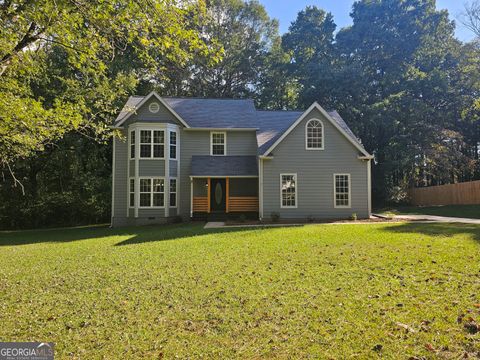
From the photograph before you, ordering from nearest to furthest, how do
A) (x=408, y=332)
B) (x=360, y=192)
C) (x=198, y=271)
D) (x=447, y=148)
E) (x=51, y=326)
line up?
(x=408, y=332), (x=51, y=326), (x=198, y=271), (x=360, y=192), (x=447, y=148)

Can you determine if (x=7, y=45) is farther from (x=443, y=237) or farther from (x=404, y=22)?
(x=404, y=22)

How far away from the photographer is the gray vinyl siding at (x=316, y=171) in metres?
18.1

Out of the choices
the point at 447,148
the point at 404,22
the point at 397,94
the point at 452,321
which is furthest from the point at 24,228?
the point at 404,22

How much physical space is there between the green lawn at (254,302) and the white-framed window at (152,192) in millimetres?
9905

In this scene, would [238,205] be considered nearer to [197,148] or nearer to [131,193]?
[197,148]

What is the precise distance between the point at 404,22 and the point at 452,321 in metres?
36.0

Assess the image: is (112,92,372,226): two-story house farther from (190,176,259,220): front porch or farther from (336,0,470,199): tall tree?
(336,0,470,199): tall tree

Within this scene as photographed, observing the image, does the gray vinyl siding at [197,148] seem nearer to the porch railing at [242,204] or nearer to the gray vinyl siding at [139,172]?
the gray vinyl siding at [139,172]

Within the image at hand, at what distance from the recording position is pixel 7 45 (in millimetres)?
6719

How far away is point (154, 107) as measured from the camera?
2000 centimetres

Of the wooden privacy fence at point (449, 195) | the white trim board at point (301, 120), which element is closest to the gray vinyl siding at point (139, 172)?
the white trim board at point (301, 120)

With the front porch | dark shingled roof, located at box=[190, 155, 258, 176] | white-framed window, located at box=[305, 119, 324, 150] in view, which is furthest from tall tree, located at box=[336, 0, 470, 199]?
the front porch

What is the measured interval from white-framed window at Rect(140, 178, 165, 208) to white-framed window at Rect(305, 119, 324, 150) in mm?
8869

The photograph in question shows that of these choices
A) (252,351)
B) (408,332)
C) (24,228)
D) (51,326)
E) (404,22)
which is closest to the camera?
(252,351)
